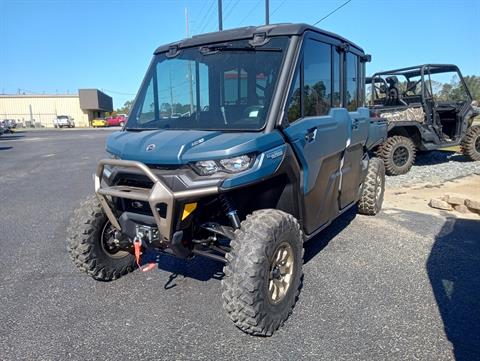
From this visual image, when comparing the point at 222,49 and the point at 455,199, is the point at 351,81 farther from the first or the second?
the point at 455,199

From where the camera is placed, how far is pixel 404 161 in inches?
397

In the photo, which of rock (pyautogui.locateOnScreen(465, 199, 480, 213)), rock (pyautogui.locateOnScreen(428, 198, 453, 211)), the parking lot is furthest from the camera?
rock (pyautogui.locateOnScreen(428, 198, 453, 211))

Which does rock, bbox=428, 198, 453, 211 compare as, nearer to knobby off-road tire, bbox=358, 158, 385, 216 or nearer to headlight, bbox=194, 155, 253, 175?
knobby off-road tire, bbox=358, 158, 385, 216

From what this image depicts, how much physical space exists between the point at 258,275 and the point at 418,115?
8955 millimetres

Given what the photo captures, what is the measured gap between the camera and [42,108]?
68562 millimetres

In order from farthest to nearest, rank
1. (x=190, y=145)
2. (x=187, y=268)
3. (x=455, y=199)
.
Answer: (x=455, y=199) → (x=187, y=268) → (x=190, y=145)

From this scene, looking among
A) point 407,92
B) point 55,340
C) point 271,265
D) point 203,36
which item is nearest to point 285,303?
point 271,265

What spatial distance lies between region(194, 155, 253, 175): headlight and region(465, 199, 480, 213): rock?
16.7 feet

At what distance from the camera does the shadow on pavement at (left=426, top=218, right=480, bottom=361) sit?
2.97 metres

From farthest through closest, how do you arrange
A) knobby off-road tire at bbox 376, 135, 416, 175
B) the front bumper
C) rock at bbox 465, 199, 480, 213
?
knobby off-road tire at bbox 376, 135, 416, 175
rock at bbox 465, 199, 480, 213
the front bumper

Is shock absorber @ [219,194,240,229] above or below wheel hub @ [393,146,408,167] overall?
above

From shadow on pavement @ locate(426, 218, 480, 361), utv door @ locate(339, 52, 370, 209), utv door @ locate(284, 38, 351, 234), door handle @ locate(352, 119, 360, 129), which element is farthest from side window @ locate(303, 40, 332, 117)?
shadow on pavement @ locate(426, 218, 480, 361)

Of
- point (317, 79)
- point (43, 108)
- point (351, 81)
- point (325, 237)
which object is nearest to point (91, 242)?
point (317, 79)

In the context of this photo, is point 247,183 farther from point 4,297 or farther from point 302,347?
point 4,297
